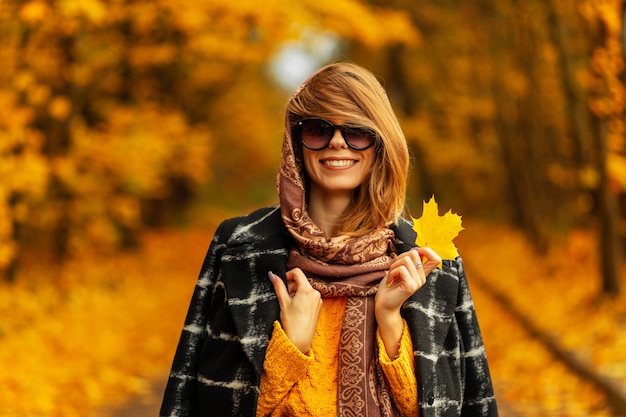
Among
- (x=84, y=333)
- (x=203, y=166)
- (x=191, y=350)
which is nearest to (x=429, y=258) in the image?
(x=191, y=350)

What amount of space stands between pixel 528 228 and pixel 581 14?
663 centimetres

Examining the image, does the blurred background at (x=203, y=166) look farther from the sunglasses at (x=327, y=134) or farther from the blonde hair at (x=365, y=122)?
the sunglasses at (x=327, y=134)

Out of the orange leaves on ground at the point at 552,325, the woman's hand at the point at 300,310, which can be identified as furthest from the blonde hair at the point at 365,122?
the orange leaves on ground at the point at 552,325

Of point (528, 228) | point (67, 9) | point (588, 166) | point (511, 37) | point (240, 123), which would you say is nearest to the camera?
point (67, 9)

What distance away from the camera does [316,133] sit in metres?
2.62

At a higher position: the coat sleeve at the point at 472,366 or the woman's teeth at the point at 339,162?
the woman's teeth at the point at 339,162

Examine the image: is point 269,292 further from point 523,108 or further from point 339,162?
point 523,108

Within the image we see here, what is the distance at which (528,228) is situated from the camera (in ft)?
51.4

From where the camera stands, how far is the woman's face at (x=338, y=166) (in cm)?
263

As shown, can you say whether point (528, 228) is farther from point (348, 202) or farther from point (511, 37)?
point (348, 202)

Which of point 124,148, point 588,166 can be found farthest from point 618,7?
point 124,148

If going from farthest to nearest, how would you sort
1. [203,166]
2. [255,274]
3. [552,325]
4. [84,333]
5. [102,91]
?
[203,166]
[102,91]
[84,333]
[552,325]
[255,274]

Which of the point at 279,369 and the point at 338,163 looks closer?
the point at 279,369

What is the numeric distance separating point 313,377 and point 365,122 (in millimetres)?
752
